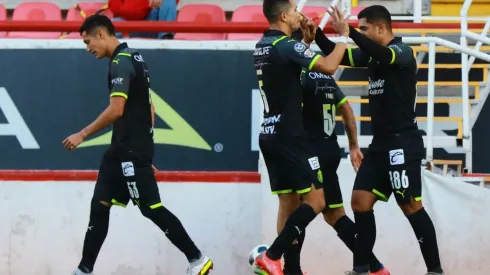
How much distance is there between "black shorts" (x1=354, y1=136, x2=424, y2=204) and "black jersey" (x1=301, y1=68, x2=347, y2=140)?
472 mm

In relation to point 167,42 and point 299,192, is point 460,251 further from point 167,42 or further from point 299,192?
point 167,42

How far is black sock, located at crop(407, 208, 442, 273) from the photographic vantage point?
766cm

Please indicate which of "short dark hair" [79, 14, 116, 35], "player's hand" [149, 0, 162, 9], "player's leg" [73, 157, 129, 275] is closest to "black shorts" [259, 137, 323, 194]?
"player's leg" [73, 157, 129, 275]

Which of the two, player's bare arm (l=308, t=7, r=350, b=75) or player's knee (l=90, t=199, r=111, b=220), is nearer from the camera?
player's bare arm (l=308, t=7, r=350, b=75)

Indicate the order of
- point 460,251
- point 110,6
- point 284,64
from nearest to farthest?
point 284,64 < point 460,251 < point 110,6

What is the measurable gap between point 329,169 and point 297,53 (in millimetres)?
1232

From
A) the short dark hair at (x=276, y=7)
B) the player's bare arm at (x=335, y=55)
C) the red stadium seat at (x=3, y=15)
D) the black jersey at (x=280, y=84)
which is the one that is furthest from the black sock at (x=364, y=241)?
the red stadium seat at (x=3, y=15)

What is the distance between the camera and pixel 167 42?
427 inches

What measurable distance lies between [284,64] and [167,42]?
145 inches

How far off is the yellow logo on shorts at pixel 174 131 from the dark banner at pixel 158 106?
0.4 inches

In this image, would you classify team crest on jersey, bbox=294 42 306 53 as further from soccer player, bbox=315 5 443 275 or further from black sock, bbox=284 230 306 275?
black sock, bbox=284 230 306 275

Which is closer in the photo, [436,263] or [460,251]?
[436,263]

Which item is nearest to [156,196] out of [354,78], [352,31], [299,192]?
[299,192]

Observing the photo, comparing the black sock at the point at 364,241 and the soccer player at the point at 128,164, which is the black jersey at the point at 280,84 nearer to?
the black sock at the point at 364,241
